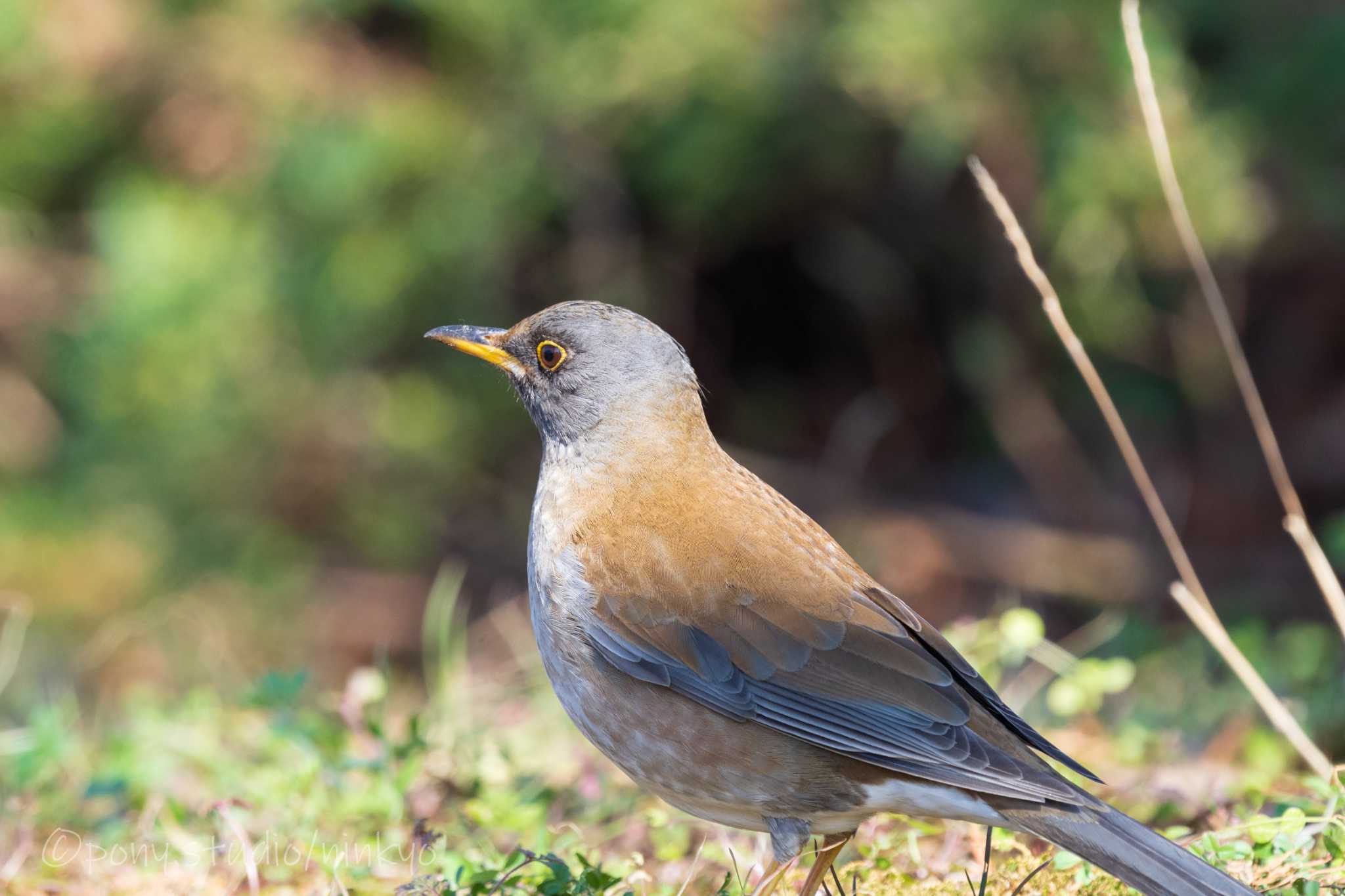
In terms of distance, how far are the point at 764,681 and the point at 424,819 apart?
1146 millimetres

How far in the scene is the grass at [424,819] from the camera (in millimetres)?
3438

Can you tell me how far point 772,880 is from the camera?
127 inches

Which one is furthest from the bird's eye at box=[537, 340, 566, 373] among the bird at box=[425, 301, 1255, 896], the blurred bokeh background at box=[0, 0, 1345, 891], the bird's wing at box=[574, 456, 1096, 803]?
the blurred bokeh background at box=[0, 0, 1345, 891]

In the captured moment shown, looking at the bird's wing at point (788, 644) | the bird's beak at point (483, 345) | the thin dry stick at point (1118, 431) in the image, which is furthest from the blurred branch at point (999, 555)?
the bird's wing at point (788, 644)

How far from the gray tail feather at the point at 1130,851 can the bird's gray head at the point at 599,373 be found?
1543 millimetres

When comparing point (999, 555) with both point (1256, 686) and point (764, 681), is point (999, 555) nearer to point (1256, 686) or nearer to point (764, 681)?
point (1256, 686)

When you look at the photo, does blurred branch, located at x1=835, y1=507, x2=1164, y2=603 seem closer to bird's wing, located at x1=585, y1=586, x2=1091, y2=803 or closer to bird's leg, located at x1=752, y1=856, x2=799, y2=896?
bird's wing, located at x1=585, y1=586, x2=1091, y2=803

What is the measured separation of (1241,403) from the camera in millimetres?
8070

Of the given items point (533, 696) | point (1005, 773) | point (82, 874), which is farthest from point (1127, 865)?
point (533, 696)

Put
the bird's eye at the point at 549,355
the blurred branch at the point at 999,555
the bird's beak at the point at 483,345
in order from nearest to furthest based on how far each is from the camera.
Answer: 1. the bird's eye at the point at 549,355
2. the bird's beak at the point at 483,345
3. the blurred branch at the point at 999,555

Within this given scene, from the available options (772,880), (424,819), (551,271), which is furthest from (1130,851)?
(551,271)

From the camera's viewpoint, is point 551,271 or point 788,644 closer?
point 788,644

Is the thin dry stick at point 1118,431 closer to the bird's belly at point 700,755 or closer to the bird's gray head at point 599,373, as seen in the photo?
the bird's gray head at point 599,373

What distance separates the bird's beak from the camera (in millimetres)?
4398
